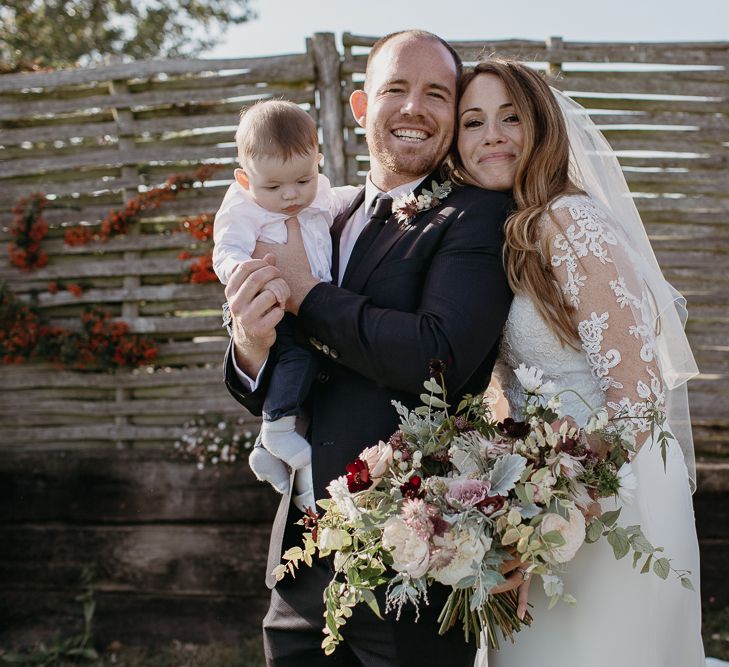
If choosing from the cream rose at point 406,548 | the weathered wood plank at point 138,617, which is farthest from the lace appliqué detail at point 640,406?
the weathered wood plank at point 138,617

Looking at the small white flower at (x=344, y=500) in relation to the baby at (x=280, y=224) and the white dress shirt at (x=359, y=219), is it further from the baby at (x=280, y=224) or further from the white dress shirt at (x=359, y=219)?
the white dress shirt at (x=359, y=219)

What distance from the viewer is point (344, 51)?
15.4ft

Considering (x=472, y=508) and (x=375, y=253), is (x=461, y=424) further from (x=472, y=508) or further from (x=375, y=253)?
(x=375, y=253)

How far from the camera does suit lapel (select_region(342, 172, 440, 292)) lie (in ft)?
7.30

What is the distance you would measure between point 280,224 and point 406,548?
1134 millimetres

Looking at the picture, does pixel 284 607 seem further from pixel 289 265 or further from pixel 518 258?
pixel 518 258

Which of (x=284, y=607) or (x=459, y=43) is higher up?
(x=459, y=43)

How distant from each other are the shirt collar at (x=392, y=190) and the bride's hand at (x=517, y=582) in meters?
1.08

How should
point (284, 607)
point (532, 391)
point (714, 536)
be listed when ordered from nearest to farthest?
point (532, 391), point (284, 607), point (714, 536)

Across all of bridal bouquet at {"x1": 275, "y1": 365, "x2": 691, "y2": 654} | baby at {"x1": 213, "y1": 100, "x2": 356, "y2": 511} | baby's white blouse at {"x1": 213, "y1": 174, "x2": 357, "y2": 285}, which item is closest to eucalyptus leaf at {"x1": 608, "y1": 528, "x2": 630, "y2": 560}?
bridal bouquet at {"x1": 275, "y1": 365, "x2": 691, "y2": 654}

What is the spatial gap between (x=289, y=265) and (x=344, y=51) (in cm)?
283

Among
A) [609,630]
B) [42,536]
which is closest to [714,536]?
[609,630]

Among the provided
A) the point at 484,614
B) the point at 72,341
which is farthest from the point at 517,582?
the point at 72,341

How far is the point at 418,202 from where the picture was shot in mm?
2248
